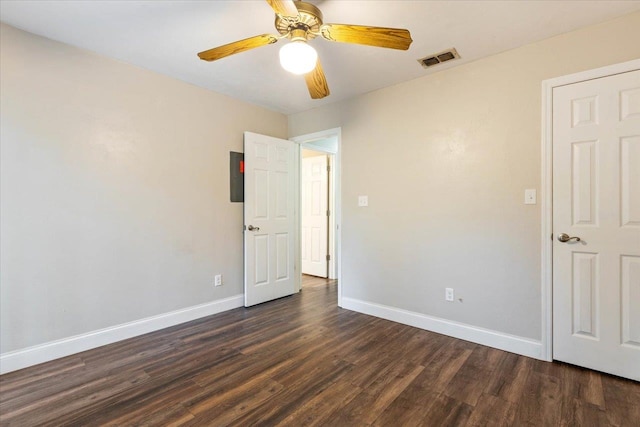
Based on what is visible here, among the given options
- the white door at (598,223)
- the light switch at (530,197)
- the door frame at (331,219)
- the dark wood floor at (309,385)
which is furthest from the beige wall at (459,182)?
the door frame at (331,219)

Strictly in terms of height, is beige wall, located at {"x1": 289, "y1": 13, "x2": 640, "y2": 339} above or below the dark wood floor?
above

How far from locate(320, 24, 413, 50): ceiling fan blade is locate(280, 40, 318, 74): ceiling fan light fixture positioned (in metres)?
0.17

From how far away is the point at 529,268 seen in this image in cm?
239

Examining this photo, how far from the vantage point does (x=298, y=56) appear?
5.64 feet

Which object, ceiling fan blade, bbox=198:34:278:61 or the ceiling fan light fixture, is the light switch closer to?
the ceiling fan light fixture

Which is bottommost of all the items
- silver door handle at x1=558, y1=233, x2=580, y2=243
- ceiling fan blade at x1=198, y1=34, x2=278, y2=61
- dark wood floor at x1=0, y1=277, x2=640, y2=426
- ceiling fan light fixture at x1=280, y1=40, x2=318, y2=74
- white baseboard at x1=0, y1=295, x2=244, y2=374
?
dark wood floor at x1=0, y1=277, x2=640, y2=426

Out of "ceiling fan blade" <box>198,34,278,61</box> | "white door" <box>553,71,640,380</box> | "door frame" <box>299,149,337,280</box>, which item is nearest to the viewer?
"ceiling fan blade" <box>198,34,278,61</box>

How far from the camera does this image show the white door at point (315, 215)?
5.15 m

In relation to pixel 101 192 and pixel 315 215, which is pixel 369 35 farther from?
pixel 315 215

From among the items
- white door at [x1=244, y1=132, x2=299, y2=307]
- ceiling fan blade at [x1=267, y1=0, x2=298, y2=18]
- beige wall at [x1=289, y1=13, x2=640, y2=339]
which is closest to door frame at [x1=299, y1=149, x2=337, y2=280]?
white door at [x1=244, y1=132, x2=299, y2=307]

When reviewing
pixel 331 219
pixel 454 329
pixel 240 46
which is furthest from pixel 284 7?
pixel 331 219

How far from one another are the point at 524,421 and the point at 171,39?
3454mm

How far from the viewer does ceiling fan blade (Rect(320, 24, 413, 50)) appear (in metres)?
1.63

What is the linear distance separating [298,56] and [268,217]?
2355mm
